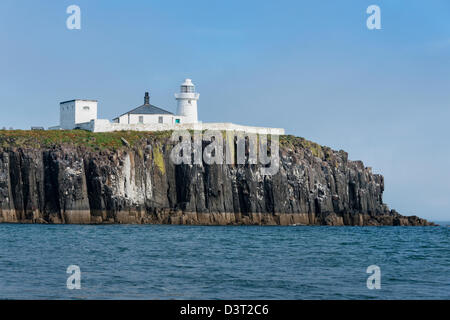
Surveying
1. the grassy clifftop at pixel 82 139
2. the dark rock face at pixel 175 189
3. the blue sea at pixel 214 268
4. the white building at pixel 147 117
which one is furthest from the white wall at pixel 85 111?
the blue sea at pixel 214 268

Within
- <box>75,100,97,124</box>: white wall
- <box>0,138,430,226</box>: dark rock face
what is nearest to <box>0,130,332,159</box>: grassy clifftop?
<box>0,138,430,226</box>: dark rock face

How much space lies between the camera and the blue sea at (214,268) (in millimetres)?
26984

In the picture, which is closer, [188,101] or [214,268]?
[214,268]

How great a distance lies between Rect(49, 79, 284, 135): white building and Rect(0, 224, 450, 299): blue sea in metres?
42.2

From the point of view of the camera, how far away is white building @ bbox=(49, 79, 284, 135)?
96.3 meters

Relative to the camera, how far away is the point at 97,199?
81.2 metres

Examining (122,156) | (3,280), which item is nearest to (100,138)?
Answer: (122,156)

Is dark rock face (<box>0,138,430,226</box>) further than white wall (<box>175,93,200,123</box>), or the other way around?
white wall (<box>175,93,200,123</box>)

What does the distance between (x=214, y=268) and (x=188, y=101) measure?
238ft

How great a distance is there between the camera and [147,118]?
103125 mm

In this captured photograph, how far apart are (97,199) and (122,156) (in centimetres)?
655

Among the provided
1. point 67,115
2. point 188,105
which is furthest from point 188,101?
point 67,115

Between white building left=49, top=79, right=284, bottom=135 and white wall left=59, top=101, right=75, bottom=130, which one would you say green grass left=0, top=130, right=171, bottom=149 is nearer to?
white building left=49, top=79, right=284, bottom=135

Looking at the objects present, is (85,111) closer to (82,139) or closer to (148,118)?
(148,118)
